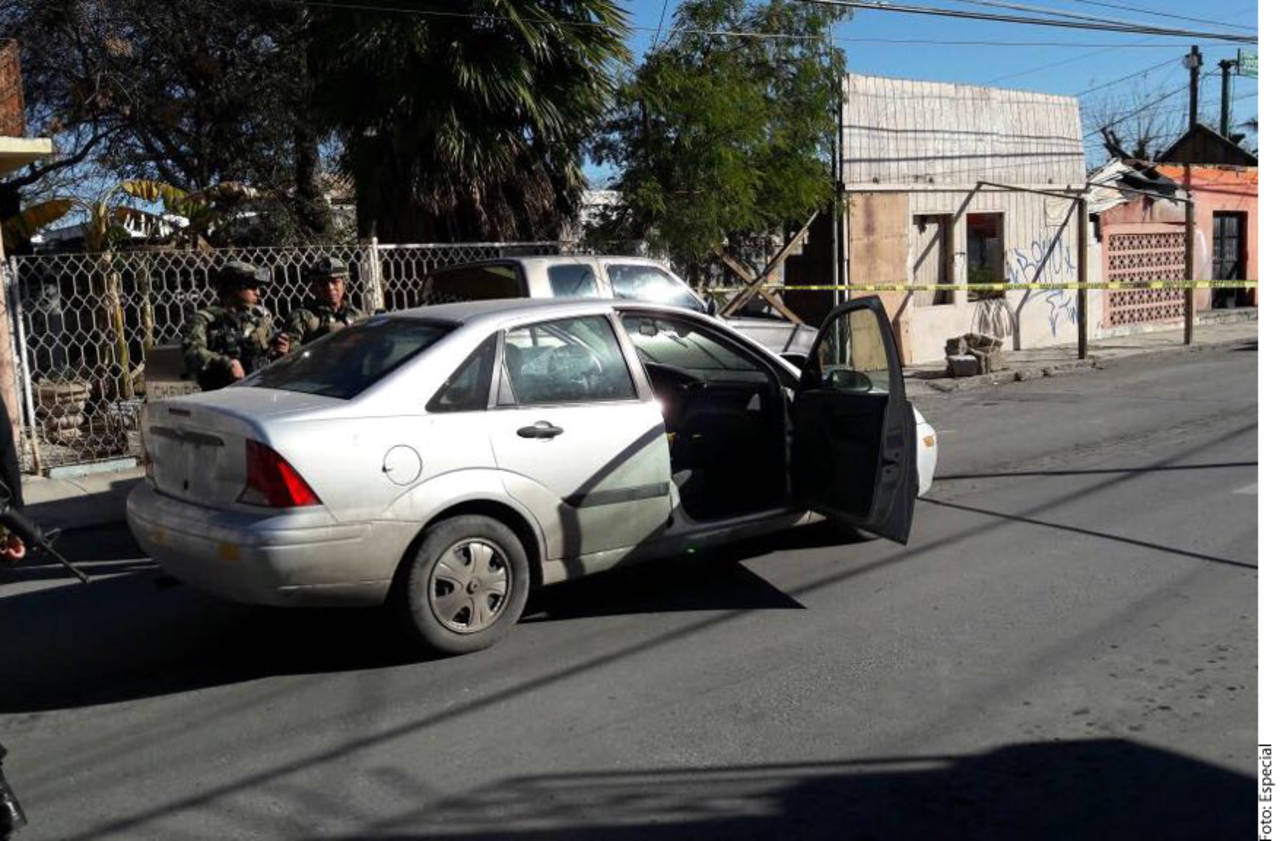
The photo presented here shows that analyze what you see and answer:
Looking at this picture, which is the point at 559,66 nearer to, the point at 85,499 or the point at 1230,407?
the point at 85,499

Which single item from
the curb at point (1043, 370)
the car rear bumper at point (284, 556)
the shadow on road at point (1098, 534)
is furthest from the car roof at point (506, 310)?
the curb at point (1043, 370)

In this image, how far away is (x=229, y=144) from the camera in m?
17.1

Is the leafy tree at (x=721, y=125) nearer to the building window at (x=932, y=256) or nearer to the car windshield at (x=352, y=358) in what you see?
the building window at (x=932, y=256)

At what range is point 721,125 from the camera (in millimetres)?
12227

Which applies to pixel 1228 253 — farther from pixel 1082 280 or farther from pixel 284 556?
pixel 284 556

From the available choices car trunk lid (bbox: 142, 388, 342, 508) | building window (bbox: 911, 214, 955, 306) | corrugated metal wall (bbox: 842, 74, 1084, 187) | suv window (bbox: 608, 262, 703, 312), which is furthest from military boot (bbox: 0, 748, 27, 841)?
building window (bbox: 911, 214, 955, 306)

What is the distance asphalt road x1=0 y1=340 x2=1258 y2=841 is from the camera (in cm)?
361

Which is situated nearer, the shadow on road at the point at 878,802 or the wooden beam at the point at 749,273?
the shadow on road at the point at 878,802

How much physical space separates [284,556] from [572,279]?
5232 millimetres

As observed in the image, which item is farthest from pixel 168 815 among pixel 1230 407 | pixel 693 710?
pixel 1230 407

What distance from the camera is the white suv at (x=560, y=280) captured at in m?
9.20

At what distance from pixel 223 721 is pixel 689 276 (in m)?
10.9

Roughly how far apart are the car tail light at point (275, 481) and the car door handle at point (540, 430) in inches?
39.8

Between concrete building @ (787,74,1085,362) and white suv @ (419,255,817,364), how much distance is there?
702 cm
